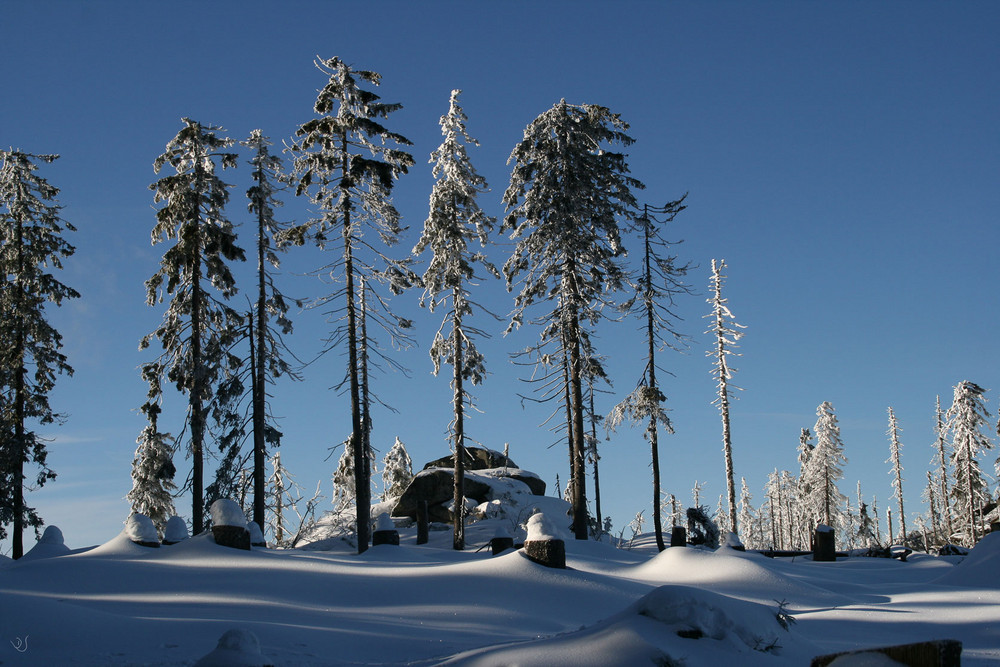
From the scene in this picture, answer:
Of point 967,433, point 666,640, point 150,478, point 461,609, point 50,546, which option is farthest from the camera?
point 967,433

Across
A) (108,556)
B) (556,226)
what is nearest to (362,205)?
(556,226)

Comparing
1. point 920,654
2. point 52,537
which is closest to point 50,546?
point 52,537

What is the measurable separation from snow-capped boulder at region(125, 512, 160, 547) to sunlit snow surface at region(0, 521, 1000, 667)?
0.24 metres

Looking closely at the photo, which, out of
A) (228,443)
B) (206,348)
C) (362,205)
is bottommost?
(228,443)

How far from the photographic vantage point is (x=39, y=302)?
95.5 ft

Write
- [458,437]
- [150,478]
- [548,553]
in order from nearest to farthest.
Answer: [548,553] → [458,437] → [150,478]

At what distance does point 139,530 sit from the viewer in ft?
63.7

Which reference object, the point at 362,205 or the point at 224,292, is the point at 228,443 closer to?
the point at 224,292

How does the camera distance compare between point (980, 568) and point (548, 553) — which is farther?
point (980, 568)

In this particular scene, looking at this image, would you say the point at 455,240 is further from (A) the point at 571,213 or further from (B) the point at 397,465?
(B) the point at 397,465

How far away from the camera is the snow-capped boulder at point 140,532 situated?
760 inches

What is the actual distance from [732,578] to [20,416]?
2526 centimetres

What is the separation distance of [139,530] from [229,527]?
2.68m

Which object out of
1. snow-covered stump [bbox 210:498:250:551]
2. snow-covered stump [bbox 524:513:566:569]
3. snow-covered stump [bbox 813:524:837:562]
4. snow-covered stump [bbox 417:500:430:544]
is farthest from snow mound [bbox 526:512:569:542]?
snow-covered stump [bbox 813:524:837:562]
